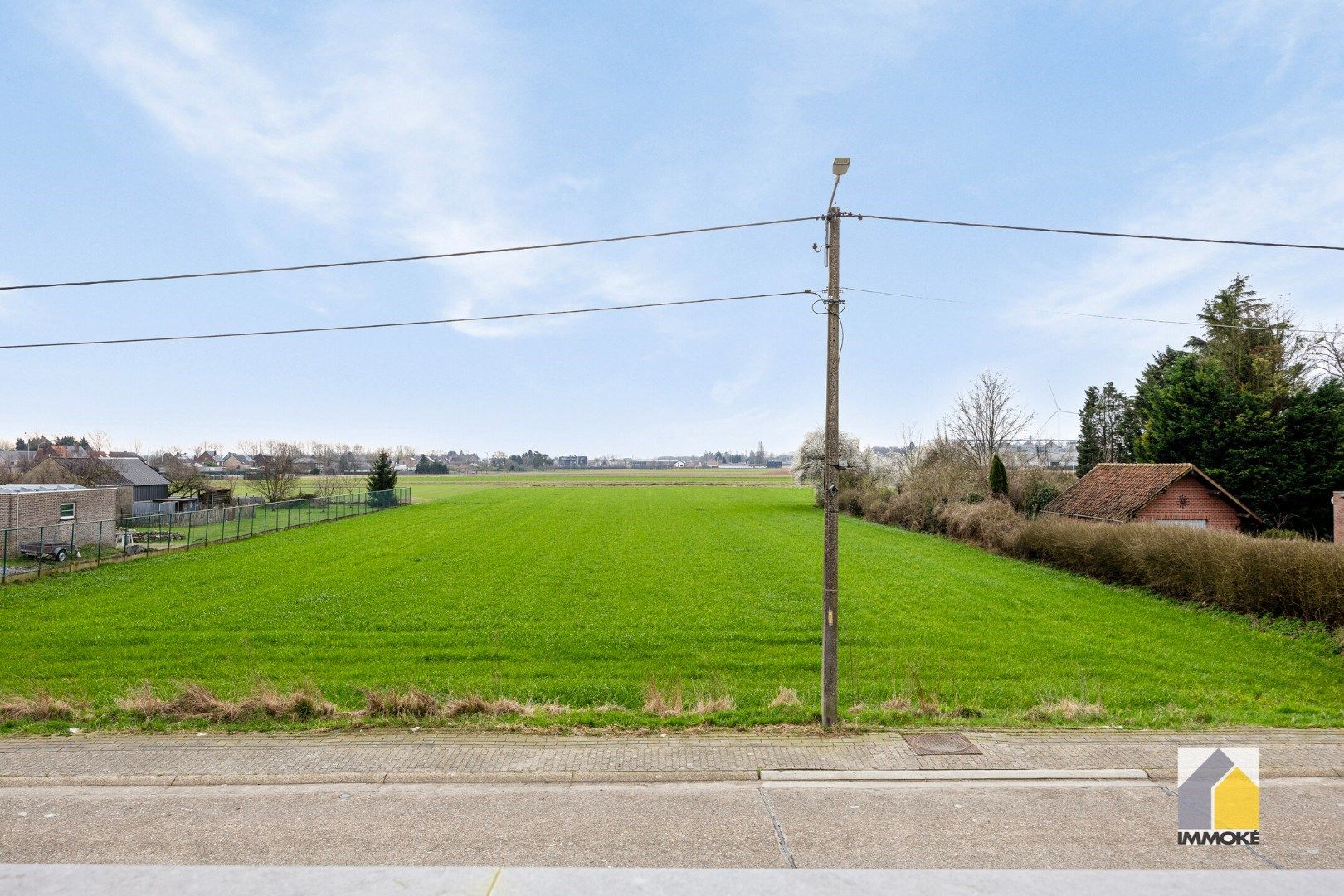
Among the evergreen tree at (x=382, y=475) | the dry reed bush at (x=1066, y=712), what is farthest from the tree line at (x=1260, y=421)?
the evergreen tree at (x=382, y=475)

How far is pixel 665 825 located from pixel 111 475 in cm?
5927

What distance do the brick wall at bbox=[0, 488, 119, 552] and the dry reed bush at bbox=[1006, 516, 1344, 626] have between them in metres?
35.8

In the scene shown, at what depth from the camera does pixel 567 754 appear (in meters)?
7.99

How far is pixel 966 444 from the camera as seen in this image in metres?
56.4

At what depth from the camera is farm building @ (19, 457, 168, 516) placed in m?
48.6

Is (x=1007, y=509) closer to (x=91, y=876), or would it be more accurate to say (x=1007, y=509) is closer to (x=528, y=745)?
(x=528, y=745)

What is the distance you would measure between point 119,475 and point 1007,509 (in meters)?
57.8

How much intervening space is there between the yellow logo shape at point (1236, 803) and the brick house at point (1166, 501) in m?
21.4

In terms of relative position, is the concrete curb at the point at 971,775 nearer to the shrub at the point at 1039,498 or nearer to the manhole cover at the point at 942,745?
the manhole cover at the point at 942,745

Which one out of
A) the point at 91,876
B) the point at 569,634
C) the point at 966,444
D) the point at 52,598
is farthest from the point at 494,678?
the point at 966,444

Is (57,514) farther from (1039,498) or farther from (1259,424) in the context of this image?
(1259,424)

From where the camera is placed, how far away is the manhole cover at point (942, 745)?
26.3 ft

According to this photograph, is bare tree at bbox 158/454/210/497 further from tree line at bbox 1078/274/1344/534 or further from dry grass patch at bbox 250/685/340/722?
tree line at bbox 1078/274/1344/534

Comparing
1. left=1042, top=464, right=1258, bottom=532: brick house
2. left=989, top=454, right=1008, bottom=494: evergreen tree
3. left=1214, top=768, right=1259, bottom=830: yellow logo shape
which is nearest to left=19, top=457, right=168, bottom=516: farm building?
left=989, top=454, right=1008, bottom=494: evergreen tree
